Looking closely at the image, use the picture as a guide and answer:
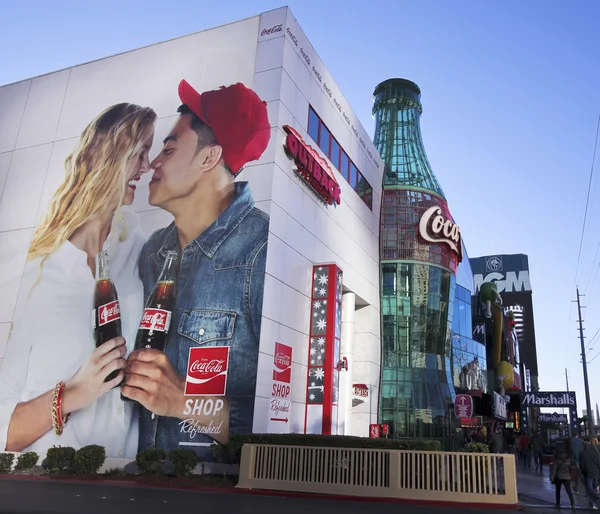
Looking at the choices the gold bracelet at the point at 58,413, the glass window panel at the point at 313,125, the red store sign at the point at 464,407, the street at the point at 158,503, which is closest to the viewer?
the street at the point at 158,503

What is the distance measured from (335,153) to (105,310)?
15.0 m

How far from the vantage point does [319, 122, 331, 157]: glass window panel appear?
96.0 feet

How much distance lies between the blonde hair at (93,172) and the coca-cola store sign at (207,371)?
9535 mm

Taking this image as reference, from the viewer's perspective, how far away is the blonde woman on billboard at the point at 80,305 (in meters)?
23.4

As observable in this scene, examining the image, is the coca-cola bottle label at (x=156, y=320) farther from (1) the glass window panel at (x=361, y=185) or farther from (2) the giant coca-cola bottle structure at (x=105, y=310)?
(1) the glass window panel at (x=361, y=185)

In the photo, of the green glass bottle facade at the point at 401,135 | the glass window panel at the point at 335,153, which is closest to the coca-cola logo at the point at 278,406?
the glass window panel at the point at 335,153

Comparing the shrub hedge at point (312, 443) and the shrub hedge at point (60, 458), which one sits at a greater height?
the shrub hedge at point (312, 443)

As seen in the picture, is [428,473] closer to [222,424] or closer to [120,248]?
[222,424]

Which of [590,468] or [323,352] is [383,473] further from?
[323,352]

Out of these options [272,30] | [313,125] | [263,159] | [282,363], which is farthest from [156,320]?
[272,30]

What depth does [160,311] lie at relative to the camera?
23.0 m

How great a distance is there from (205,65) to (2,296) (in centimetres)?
1585

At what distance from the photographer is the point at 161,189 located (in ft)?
83.8

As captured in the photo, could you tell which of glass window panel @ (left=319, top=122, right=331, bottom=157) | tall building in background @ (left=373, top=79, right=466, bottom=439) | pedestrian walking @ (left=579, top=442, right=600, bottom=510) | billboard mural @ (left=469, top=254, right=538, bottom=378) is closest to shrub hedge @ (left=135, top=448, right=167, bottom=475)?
pedestrian walking @ (left=579, top=442, right=600, bottom=510)
